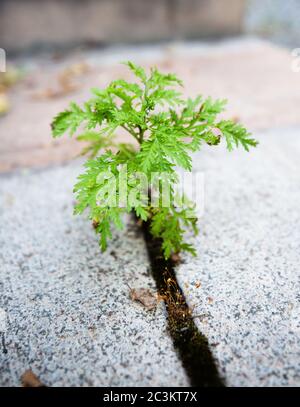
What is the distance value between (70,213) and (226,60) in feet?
12.7

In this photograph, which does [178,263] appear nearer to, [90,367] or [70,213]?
[90,367]

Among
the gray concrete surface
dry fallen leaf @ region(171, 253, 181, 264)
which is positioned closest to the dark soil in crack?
dry fallen leaf @ region(171, 253, 181, 264)

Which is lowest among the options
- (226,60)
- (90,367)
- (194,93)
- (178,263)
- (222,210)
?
(90,367)

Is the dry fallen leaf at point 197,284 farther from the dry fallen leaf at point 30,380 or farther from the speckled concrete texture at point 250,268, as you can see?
the dry fallen leaf at point 30,380

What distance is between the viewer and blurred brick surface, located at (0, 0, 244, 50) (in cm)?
543

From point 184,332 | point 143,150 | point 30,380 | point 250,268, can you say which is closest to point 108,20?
point 143,150

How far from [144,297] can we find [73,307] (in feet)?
1.27

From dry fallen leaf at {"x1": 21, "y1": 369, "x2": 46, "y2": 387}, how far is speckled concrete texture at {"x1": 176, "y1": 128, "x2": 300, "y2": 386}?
800 millimetres

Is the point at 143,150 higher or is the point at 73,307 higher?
the point at 143,150

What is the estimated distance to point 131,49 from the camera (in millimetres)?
5766

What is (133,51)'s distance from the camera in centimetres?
568
